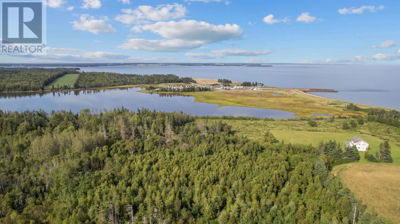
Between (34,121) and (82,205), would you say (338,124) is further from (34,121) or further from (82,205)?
(34,121)

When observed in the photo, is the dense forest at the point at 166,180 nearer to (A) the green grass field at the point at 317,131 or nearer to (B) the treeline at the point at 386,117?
(A) the green grass field at the point at 317,131

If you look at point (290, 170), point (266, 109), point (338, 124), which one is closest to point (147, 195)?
point (290, 170)

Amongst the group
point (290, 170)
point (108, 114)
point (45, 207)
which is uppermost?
point (108, 114)

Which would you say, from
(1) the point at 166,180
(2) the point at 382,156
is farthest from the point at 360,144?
(1) the point at 166,180

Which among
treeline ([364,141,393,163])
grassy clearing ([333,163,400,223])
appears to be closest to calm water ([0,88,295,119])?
treeline ([364,141,393,163])

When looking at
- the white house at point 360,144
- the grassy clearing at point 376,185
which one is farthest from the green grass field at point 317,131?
the grassy clearing at point 376,185

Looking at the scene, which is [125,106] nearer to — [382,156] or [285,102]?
[285,102]
